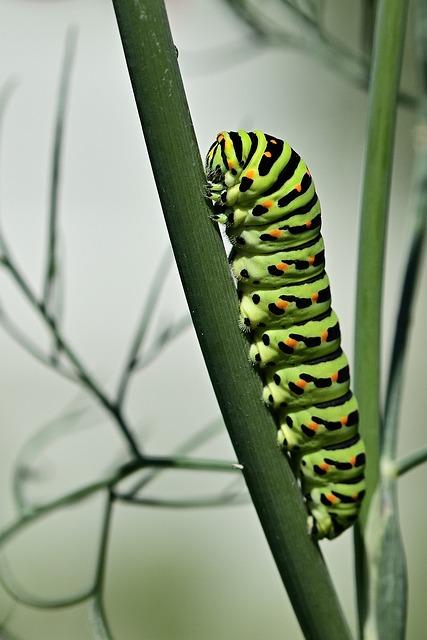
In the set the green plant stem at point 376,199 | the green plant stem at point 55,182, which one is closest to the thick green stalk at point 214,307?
the green plant stem at point 376,199

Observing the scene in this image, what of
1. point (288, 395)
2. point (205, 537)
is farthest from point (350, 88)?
point (288, 395)

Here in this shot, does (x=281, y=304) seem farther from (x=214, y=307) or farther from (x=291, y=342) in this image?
(x=214, y=307)

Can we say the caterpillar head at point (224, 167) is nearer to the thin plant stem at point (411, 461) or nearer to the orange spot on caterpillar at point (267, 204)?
the orange spot on caterpillar at point (267, 204)

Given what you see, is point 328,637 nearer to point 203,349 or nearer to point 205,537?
point 203,349

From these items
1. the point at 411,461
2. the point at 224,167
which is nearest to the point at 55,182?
the point at 224,167

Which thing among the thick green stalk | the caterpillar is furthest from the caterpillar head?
the thick green stalk

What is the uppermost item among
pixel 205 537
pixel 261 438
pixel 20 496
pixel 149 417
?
pixel 261 438
